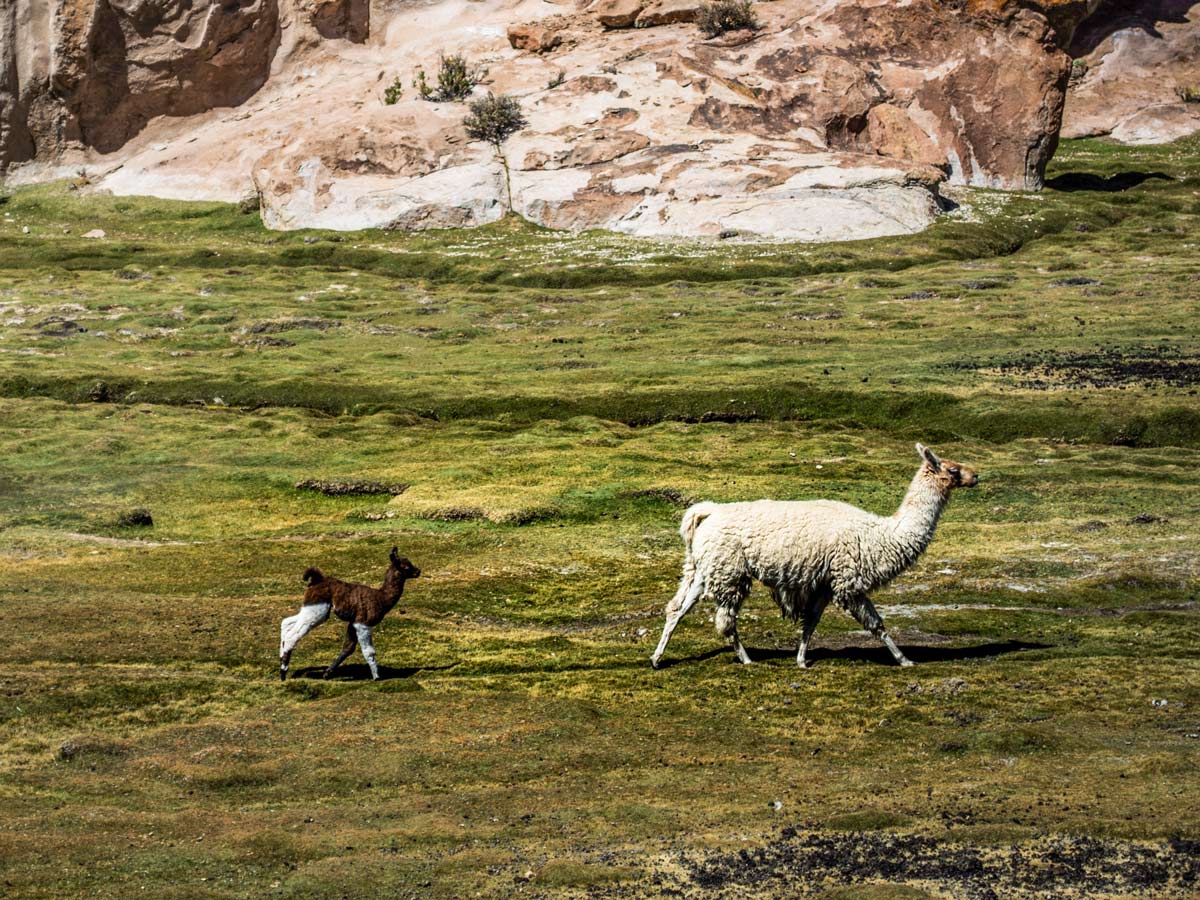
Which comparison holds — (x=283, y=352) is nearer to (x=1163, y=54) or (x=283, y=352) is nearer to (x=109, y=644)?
(x=109, y=644)

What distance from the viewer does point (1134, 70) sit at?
171 m

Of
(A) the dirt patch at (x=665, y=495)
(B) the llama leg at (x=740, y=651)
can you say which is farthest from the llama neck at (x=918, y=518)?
(A) the dirt patch at (x=665, y=495)

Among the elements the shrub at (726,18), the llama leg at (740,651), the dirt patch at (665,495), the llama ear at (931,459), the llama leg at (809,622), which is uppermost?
the shrub at (726,18)

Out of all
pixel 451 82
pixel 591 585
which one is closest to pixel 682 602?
pixel 591 585

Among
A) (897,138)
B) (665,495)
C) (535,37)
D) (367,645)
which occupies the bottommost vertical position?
(665,495)

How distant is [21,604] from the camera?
126ft

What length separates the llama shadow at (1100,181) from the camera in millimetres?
142250

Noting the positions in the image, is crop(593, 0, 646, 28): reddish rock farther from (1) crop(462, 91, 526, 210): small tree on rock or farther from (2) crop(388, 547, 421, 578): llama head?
(2) crop(388, 547, 421, 578): llama head

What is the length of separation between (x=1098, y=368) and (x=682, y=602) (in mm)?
53246

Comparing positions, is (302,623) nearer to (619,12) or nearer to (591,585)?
(591,585)

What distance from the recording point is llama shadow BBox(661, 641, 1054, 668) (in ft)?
105

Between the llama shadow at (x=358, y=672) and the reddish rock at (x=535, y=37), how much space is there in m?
130

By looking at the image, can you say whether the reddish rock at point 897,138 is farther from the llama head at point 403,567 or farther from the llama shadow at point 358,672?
the llama head at point 403,567

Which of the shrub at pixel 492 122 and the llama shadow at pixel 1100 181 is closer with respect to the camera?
the shrub at pixel 492 122
